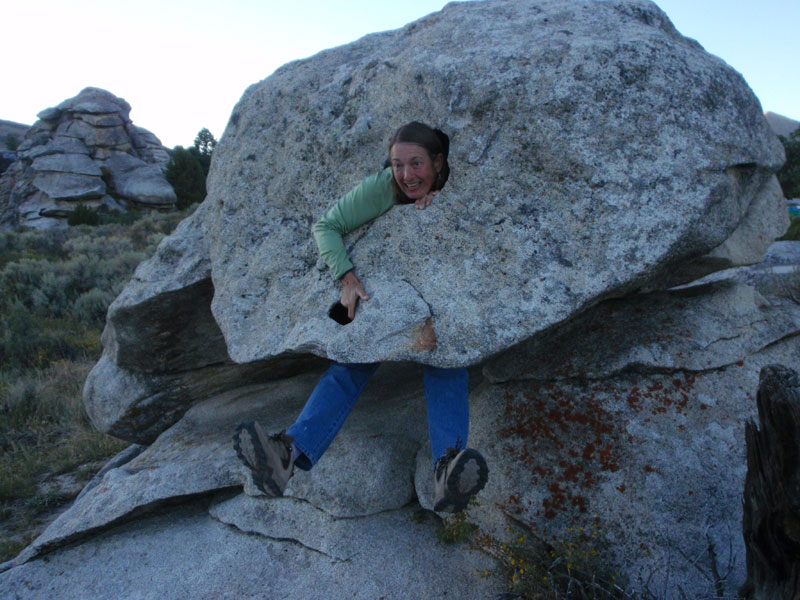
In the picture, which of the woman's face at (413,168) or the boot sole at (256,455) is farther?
the woman's face at (413,168)

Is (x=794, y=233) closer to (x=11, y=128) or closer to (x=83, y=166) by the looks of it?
(x=83, y=166)

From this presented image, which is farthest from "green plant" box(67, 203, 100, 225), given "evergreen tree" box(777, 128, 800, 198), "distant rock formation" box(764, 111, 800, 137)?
"distant rock formation" box(764, 111, 800, 137)

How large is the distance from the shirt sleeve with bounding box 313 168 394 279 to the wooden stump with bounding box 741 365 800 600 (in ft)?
5.84

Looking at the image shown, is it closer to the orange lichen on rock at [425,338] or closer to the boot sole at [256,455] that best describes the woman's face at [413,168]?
the orange lichen on rock at [425,338]

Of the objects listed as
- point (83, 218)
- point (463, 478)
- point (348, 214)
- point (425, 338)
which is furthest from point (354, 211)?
point (83, 218)

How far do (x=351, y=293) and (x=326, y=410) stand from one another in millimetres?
547

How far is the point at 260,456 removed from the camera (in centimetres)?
233

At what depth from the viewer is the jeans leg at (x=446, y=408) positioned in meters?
2.56

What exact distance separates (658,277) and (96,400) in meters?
3.95

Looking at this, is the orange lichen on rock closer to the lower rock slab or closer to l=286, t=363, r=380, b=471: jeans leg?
l=286, t=363, r=380, b=471: jeans leg

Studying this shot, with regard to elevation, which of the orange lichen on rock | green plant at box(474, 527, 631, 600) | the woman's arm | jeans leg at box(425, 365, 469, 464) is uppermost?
the woman's arm

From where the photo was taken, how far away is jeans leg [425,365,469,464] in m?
2.56

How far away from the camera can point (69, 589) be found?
300cm

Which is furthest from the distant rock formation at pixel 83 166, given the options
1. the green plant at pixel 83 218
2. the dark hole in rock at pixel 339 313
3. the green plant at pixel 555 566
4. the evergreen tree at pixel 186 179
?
the green plant at pixel 555 566
